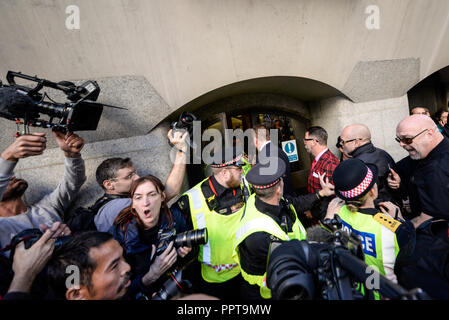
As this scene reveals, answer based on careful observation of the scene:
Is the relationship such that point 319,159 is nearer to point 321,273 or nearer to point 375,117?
point 375,117

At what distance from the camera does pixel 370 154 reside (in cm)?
261

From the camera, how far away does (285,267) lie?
3.04ft

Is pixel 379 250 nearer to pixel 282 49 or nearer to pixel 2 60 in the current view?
pixel 282 49

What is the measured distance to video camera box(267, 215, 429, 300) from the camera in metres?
0.85

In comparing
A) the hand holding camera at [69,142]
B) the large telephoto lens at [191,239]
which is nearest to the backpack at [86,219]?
the hand holding camera at [69,142]

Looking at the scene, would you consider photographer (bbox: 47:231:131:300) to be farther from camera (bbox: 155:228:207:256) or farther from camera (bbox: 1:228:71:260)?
camera (bbox: 155:228:207:256)

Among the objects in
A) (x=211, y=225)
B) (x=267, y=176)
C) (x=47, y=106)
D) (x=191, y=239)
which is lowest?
(x=211, y=225)

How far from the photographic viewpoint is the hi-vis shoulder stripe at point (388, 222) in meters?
1.42

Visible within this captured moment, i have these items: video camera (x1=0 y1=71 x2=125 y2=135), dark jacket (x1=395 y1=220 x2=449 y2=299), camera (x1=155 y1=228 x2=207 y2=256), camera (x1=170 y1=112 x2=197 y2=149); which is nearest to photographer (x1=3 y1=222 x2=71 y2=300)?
camera (x1=155 y1=228 x2=207 y2=256)

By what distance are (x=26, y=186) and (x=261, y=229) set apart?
2.44 metres

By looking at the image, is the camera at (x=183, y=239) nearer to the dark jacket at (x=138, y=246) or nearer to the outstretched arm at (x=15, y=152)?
the dark jacket at (x=138, y=246)

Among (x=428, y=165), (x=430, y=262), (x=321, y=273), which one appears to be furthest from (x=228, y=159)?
(x=428, y=165)

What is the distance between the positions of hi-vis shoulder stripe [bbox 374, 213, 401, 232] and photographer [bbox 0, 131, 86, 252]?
269 cm

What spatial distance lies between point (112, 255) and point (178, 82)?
2.34 meters
